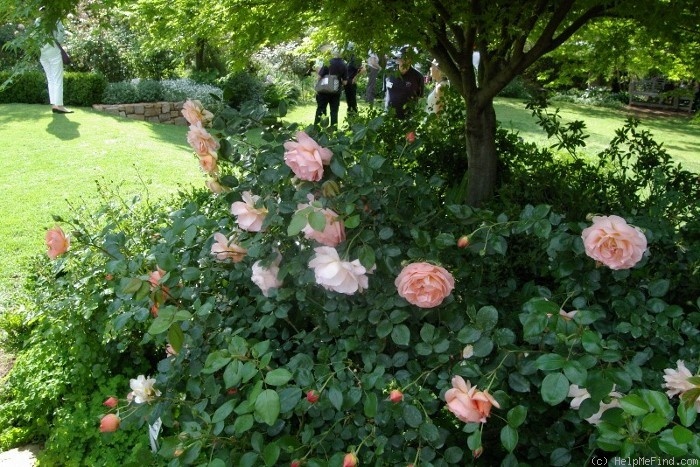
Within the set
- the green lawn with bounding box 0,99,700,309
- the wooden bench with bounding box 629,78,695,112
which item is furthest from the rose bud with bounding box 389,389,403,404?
the wooden bench with bounding box 629,78,695,112

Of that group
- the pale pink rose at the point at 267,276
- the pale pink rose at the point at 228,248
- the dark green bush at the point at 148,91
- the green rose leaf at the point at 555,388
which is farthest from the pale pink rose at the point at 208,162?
the dark green bush at the point at 148,91

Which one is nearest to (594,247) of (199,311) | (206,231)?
(199,311)

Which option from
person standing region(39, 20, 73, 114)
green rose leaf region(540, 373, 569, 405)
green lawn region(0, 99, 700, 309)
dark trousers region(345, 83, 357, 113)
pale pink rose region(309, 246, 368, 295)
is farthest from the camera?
dark trousers region(345, 83, 357, 113)

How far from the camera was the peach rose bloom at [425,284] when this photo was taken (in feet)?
4.83

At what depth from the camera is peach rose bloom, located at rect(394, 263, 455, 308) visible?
1471 millimetres

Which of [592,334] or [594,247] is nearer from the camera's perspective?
[592,334]

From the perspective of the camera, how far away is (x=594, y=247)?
144cm

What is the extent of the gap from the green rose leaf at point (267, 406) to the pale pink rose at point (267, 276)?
1.57 feet

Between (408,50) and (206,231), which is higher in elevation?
(408,50)

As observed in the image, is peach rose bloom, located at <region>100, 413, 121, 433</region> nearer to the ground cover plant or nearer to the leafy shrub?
the ground cover plant

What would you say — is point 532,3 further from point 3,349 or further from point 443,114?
point 3,349

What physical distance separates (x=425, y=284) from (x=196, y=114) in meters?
0.99

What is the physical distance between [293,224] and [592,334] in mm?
762

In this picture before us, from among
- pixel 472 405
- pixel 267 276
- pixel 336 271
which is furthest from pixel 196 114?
pixel 472 405
